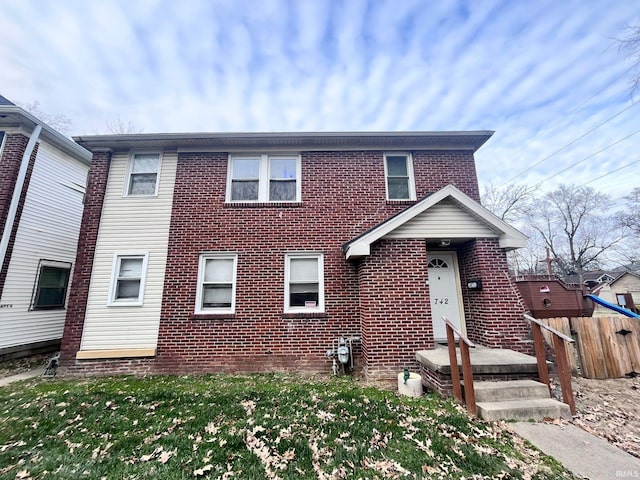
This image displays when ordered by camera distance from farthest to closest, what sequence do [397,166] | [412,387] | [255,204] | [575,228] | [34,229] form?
[575,228], [34,229], [397,166], [255,204], [412,387]

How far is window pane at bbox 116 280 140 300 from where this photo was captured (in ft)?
23.0

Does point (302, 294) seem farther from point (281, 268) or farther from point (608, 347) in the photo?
point (608, 347)

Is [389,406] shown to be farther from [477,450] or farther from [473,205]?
[473,205]

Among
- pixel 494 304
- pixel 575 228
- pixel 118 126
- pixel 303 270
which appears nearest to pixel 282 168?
pixel 303 270

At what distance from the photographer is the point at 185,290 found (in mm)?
6914

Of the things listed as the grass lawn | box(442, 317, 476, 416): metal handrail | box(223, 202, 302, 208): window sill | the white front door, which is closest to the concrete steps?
box(442, 317, 476, 416): metal handrail

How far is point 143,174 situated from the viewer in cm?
779

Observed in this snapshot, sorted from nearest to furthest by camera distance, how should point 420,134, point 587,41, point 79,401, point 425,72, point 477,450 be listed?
1. point 477,450
2. point 79,401
3. point 420,134
4. point 587,41
5. point 425,72

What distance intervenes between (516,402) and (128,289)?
8.81 meters

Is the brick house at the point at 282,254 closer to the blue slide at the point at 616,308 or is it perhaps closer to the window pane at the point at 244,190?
the window pane at the point at 244,190

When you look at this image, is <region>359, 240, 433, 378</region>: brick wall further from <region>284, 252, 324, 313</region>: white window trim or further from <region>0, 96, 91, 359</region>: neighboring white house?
<region>0, 96, 91, 359</region>: neighboring white house

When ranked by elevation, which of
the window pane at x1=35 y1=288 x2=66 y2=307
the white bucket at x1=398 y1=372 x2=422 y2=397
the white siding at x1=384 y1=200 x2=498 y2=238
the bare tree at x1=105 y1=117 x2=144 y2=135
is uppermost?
the bare tree at x1=105 y1=117 x2=144 y2=135

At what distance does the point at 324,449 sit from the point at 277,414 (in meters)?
1.14

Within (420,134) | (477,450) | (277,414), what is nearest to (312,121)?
(420,134)
